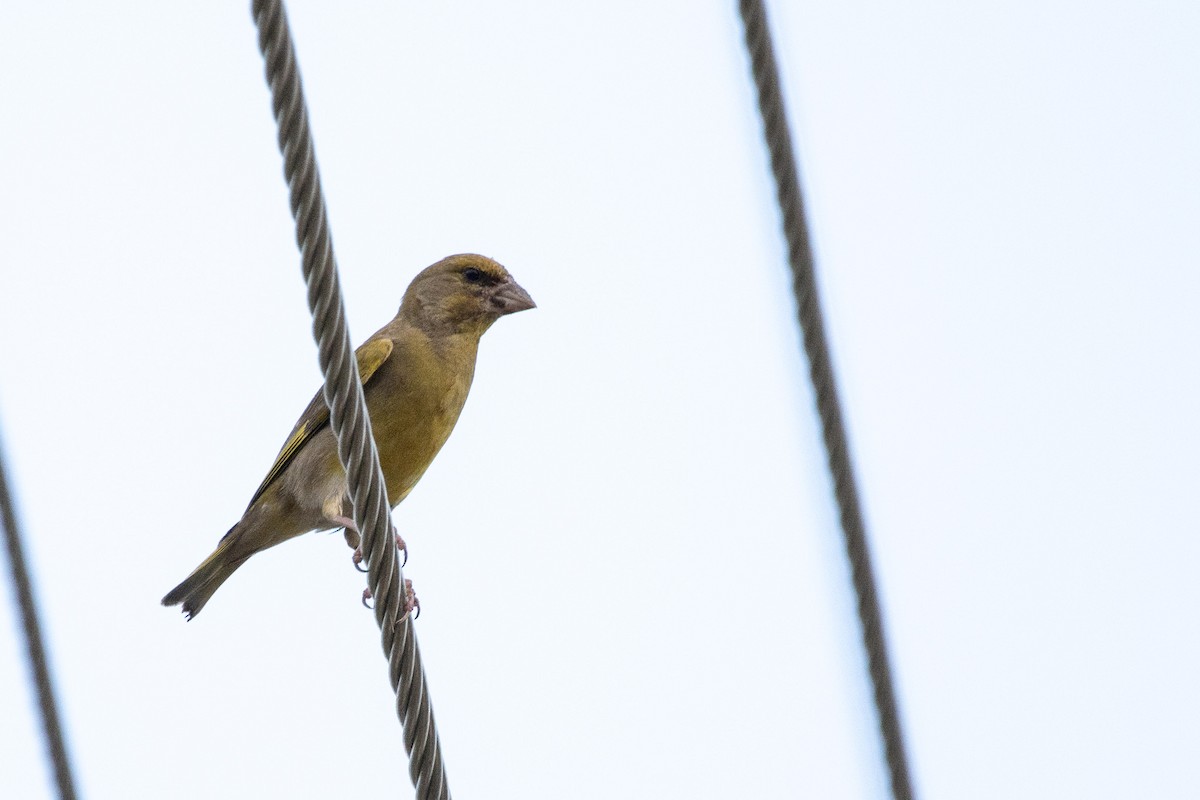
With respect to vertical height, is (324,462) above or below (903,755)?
above

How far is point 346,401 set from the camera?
8.28 feet

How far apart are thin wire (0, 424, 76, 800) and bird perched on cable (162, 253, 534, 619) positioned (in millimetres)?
1581

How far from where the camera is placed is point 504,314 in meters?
5.86

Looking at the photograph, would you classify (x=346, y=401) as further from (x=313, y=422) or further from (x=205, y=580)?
(x=205, y=580)

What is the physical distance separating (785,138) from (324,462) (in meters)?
2.74

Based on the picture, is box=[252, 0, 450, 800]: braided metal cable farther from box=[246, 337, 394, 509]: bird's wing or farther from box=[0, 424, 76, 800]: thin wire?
box=[246, 337, 394, 509]: bird's wing

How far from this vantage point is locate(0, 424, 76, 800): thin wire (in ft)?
11.3

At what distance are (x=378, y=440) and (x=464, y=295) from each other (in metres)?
0.90

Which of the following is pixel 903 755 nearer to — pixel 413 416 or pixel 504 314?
pixel 413 416

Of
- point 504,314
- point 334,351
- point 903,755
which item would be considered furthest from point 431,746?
point 504,314

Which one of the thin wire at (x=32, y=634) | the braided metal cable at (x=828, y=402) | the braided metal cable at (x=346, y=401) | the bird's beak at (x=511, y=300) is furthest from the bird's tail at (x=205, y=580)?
the braided metal cable at (x=828, y=402)

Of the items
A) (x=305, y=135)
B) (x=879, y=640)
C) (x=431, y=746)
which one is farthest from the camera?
(x=879, y=640)

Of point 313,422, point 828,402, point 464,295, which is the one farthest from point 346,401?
point 464,295

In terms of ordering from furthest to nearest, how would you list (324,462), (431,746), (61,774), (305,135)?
(324,462) → (61,774) → (431,746) → (305,135)
